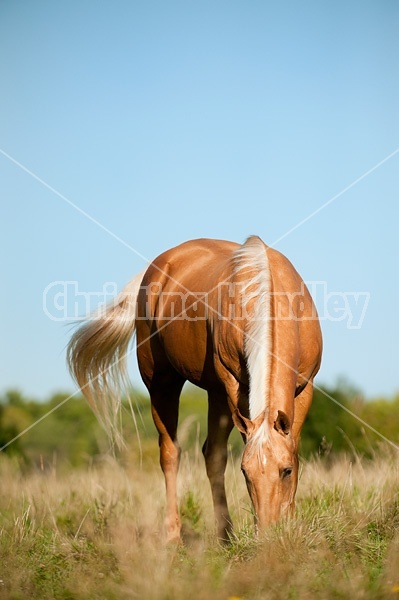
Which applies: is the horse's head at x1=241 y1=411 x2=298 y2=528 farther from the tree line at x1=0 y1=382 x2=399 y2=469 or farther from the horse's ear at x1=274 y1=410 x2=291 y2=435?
the tree line at x1=0 y1=382 x2=399 y2=469

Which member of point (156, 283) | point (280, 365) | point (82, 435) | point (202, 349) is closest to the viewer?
point (280, 365)

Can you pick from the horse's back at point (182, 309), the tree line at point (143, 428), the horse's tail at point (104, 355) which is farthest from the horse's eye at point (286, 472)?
the horse's tail at point (104, 355)

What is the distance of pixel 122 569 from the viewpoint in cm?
364

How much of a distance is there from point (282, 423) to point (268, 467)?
0.27 m

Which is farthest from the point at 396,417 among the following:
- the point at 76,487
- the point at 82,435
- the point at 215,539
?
the point at 82,435

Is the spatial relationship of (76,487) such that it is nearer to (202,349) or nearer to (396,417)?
(202,349)

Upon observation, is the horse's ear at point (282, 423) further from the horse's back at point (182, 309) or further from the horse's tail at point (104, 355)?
the horse's tail at point (104, 355)

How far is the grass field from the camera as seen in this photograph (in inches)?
133

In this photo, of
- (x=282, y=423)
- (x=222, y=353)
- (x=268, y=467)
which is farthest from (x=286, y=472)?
(x=222, y=353)

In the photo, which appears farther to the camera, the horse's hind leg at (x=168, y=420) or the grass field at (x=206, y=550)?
the horse's hind leg at (x=168, y=420)

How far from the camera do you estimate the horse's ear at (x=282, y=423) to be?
4.18m

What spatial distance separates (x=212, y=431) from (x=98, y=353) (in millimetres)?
1405

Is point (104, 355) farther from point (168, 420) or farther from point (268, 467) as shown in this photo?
point (268, 467)

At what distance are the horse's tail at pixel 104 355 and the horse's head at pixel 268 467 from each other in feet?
9.32
